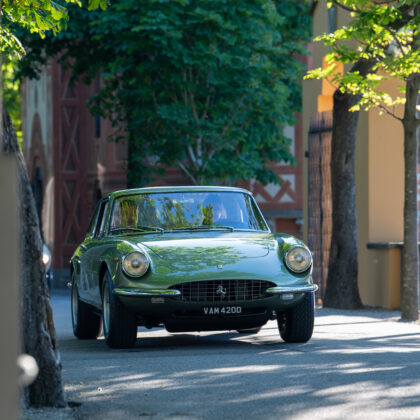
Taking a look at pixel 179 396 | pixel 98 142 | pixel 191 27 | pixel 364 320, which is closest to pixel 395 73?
pixel 364 320

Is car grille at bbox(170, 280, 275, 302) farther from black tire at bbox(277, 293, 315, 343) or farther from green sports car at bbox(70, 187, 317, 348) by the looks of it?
black tire at bbox(277, 293, 315, 343)

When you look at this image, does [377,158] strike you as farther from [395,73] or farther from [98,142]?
[98,142]

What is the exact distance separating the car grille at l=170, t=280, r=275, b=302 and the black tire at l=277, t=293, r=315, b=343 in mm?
449

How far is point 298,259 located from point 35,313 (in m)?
4.20

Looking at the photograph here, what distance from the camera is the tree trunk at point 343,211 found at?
727 inches

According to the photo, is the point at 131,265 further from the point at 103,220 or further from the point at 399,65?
the point at 399,65

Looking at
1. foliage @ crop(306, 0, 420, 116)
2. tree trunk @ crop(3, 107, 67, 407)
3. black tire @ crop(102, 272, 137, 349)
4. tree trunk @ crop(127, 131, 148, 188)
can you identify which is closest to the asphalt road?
black tire @ crop(102, 272, 137, 349)

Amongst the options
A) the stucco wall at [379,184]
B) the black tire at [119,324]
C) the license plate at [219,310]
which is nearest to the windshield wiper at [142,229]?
the black tire at [119,324]

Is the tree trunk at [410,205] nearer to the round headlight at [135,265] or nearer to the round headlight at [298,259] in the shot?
the round headlight at [298,259]

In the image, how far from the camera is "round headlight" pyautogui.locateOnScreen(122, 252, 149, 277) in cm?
1016

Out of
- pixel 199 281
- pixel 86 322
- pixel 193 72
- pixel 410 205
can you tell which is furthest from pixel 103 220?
pixel 193 72

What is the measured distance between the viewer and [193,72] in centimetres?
2831

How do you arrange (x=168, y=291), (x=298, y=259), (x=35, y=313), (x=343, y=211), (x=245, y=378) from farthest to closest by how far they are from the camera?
(x=343, y=211) → (x=298, y=259) → (x=168, y=291) → (x=245, y=378) → (x=35, y=313)

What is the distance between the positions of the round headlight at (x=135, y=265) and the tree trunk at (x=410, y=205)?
6474 millimetres
